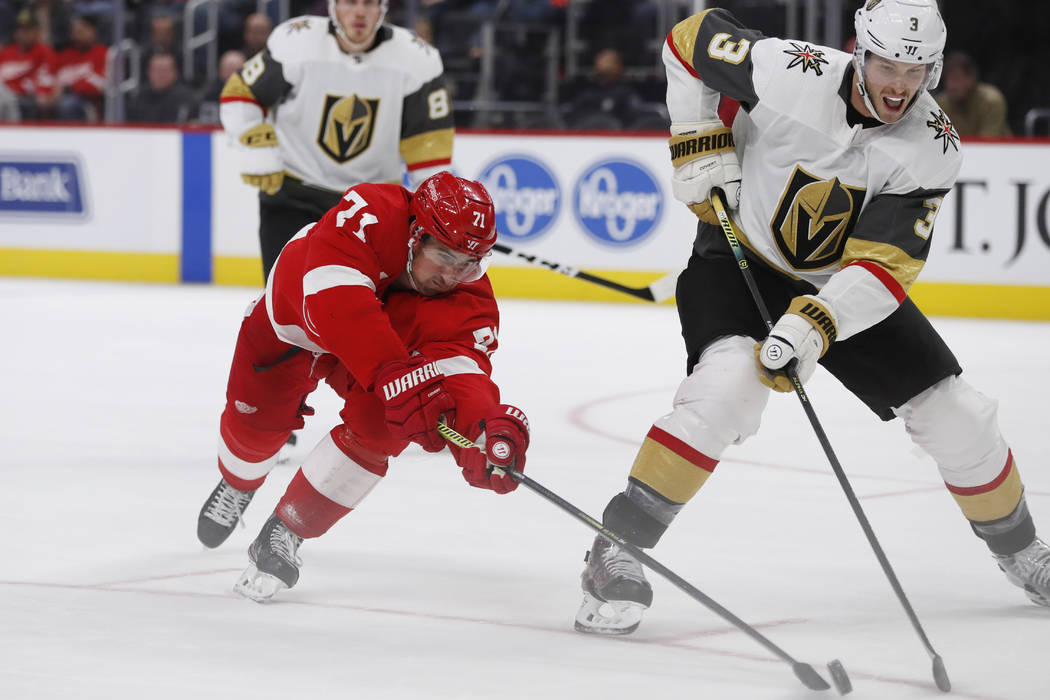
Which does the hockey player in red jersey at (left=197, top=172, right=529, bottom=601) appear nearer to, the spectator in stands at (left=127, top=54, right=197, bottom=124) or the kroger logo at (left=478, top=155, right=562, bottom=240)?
the kroger logo at (left=478, top=155, right=562, bottom=240)

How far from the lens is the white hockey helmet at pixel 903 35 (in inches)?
108

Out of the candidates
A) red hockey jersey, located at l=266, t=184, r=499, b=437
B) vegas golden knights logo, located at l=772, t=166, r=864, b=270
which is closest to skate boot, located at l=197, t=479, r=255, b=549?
red hockey jersey, located at l=266, t=184, r=499, b=437

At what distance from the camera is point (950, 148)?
9.43 feet

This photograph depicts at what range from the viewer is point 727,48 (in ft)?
9.97

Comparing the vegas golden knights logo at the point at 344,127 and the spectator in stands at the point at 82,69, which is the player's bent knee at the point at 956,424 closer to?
the vegas golden knights logo at the point at 344,127

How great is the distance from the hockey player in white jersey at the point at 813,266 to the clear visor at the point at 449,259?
0.43m

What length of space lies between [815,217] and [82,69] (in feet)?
29.1

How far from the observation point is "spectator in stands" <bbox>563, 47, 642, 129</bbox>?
930cm

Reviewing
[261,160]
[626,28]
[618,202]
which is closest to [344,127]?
[261,160]

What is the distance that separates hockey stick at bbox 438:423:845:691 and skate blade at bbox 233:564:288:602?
0.51 meters

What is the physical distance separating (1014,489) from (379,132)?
2439mm

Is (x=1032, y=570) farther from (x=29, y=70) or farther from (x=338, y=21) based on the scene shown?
(x=29, y=70)

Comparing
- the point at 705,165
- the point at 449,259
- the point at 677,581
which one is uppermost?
the point at 705,165

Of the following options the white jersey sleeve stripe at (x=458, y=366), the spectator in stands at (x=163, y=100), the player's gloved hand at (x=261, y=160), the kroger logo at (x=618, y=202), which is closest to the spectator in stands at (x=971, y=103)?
the kroger logo at (x=618, y=202)
